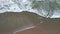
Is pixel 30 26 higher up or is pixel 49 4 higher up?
pixel 49 4

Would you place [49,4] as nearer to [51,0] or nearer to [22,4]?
[51,0]

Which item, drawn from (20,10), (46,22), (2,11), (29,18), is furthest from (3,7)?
(46,22)

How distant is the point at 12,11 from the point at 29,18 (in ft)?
0.59

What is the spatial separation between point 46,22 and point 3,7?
0.43 m

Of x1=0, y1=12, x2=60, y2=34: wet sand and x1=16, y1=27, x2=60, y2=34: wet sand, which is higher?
x1=0, y1=12, x2=60, y2=34: wet sand

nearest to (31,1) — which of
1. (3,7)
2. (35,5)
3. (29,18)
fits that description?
(35,5)

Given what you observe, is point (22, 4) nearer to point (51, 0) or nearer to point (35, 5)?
point (35, 5)

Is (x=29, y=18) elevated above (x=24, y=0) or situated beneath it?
situated beneath

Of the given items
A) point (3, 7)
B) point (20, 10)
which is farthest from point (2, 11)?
point (20, 10)

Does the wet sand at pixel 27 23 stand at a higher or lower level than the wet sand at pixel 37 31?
higher

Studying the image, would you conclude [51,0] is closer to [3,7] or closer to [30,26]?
[30,26]

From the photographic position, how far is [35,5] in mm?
1161

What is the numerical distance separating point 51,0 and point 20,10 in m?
0.31

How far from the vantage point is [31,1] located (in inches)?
46.8
